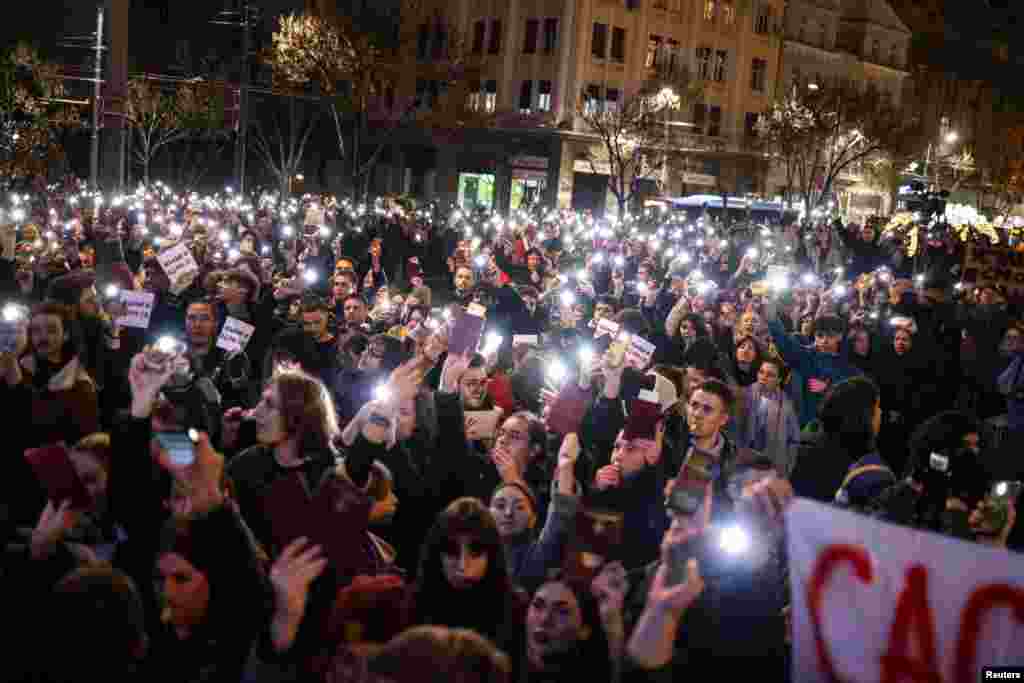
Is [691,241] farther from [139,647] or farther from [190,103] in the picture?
[190,103]

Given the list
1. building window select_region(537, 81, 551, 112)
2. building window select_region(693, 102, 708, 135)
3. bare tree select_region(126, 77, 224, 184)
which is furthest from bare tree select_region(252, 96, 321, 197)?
building window select_region(693, 102, 708, 135)

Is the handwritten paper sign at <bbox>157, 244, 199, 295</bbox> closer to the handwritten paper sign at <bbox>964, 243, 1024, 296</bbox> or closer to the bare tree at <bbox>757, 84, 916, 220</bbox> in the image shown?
the handwritten paper sign at <bbox>964, 243, 1024, 296</bbox>

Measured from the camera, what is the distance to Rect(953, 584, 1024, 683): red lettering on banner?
9.37ft

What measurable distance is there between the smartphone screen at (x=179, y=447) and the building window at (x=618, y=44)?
4937 cm

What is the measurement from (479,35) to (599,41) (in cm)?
701

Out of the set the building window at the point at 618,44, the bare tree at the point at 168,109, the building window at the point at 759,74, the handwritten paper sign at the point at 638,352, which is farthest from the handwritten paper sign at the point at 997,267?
the building window at the point at 759,74

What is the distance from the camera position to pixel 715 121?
56.1 meters

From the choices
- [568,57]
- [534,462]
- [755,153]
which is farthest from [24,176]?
[755,153]

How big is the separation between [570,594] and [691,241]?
22.9 m

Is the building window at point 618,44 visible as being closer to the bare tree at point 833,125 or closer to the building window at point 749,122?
the bare tree at point 833,125

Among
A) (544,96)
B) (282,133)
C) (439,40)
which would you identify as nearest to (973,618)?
(544,96)

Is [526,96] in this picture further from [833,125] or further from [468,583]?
[468,583]

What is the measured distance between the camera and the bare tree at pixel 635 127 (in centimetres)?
4666

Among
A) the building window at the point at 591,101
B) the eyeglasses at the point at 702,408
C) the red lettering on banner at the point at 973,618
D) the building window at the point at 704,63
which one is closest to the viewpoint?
the red lettering on banner at the point at 973,618
